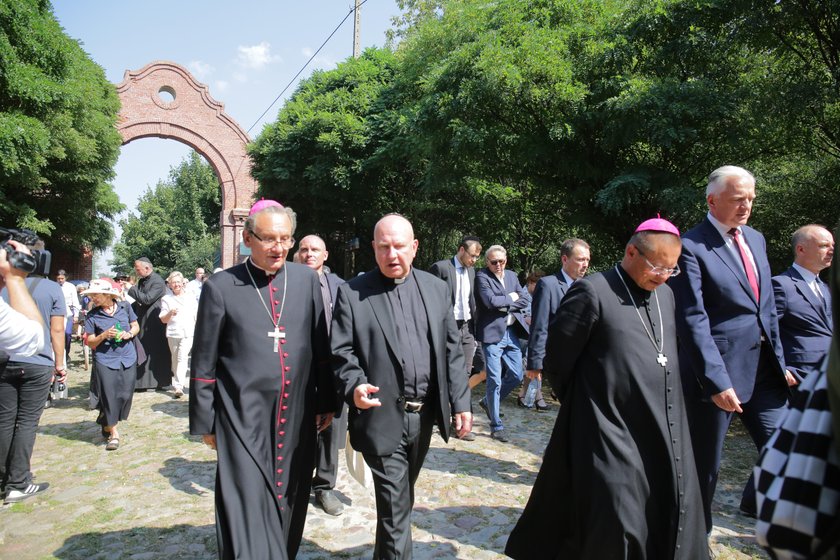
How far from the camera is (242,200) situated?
3409 centimetres

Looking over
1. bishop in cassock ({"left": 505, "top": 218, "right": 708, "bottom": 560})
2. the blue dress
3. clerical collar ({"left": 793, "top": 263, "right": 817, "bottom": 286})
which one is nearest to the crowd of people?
bishop in cassock ({"left": 505, "top": 218, "right": 708, "bottom": 560})

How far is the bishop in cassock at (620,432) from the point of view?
9.75 feet

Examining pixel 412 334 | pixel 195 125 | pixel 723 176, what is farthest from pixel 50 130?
pixel 723 176

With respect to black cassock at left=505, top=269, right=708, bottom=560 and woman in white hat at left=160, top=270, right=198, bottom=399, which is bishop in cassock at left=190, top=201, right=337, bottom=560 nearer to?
black cassock at left=505, top=269, right=708, bottom=560

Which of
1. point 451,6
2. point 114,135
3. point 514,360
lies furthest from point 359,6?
point 514,360

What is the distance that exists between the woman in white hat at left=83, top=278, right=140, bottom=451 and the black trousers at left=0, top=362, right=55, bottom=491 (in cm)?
155

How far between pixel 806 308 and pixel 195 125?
1334 inches

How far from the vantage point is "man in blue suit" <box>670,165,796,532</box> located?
12.3 feet

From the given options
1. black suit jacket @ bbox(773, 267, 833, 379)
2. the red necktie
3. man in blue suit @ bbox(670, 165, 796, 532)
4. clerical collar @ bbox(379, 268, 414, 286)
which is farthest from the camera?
black suit jacket @ bbox(773, 267, 833, 379)

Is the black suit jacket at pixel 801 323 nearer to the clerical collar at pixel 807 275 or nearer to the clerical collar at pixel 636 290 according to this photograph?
the clerical collar at pixel 807 275

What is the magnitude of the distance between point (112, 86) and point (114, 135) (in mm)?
4658

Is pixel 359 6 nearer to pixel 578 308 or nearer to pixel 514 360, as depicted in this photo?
pixel 514 360

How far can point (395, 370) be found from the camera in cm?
342

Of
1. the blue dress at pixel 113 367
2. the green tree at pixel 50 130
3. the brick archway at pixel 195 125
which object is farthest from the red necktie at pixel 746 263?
the brick archway at pixel 195 125
